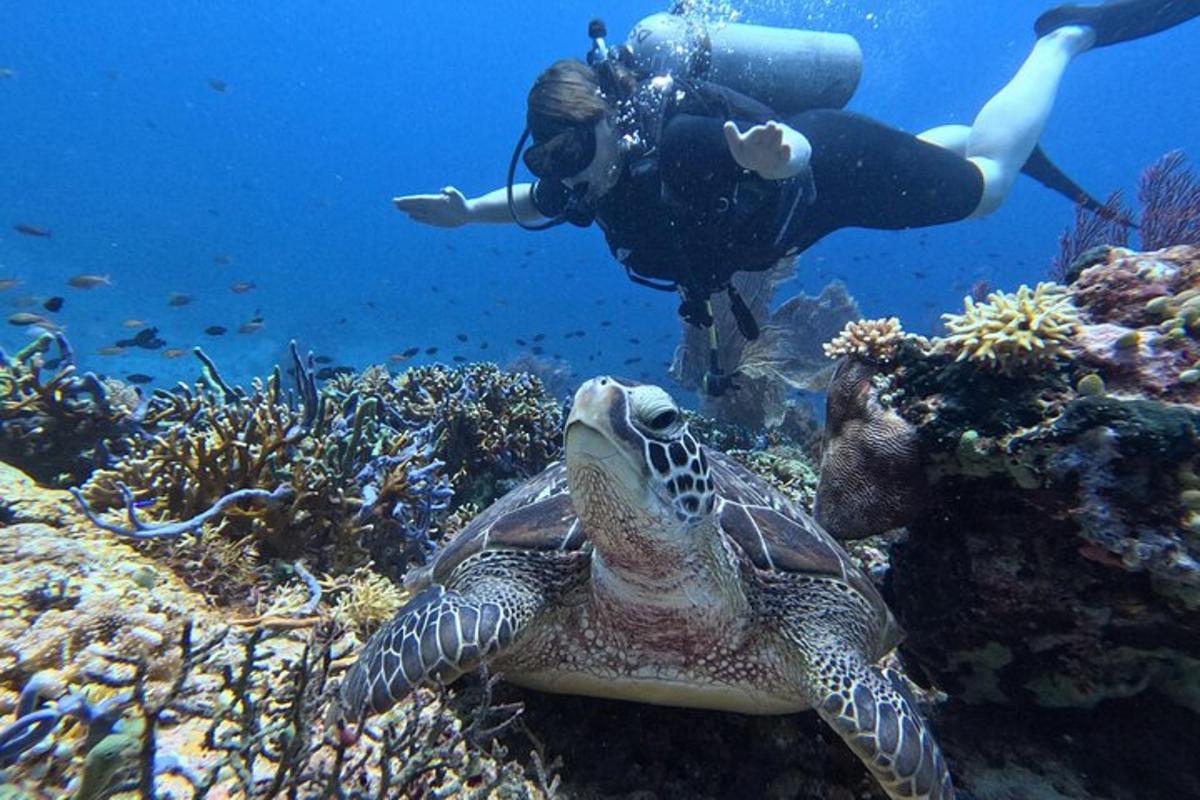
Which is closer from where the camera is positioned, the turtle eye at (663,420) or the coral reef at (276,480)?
the turtle eye at (663,420)

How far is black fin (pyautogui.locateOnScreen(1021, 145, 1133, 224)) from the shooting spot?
7.66 metres

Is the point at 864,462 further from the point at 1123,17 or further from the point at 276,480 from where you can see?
the point at 1123,17

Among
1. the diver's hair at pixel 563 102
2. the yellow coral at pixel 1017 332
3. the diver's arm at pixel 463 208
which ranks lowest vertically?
the yellow coral at pixel 1017 332

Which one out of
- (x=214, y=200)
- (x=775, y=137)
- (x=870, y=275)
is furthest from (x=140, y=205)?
(x=870, y=275)

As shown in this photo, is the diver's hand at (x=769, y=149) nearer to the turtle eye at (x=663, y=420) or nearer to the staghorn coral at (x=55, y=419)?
the turtle eye at (x=663, y=420)

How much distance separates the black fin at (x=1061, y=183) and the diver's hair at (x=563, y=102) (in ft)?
21.0

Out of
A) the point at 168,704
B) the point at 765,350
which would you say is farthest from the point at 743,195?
the point at 168,704

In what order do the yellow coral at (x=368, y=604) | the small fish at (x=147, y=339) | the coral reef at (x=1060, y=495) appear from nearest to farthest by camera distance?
the coral reef at (x=1060, y=495), the yellow coral at (x=368, y=604), the small fish at (x=147, y=339)

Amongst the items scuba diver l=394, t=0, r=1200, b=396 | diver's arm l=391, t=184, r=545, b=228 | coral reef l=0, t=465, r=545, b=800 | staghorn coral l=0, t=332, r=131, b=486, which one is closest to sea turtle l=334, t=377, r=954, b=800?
coral reef l=0, t=465, r=545, b=800

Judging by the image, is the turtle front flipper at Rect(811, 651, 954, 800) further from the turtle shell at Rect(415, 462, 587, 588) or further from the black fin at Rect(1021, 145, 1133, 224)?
the black fin at Rect(1021, 145, 1133, 224)

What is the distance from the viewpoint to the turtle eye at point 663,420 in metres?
1.65

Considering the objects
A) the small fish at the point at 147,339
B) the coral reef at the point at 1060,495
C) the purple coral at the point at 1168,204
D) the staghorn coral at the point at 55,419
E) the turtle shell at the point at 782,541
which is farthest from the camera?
the small fish at the point at 147,339

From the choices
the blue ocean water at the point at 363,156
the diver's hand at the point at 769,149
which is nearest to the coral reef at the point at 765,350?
the diver's hand at the point at 769,149

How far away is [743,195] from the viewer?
5520 millimetres
